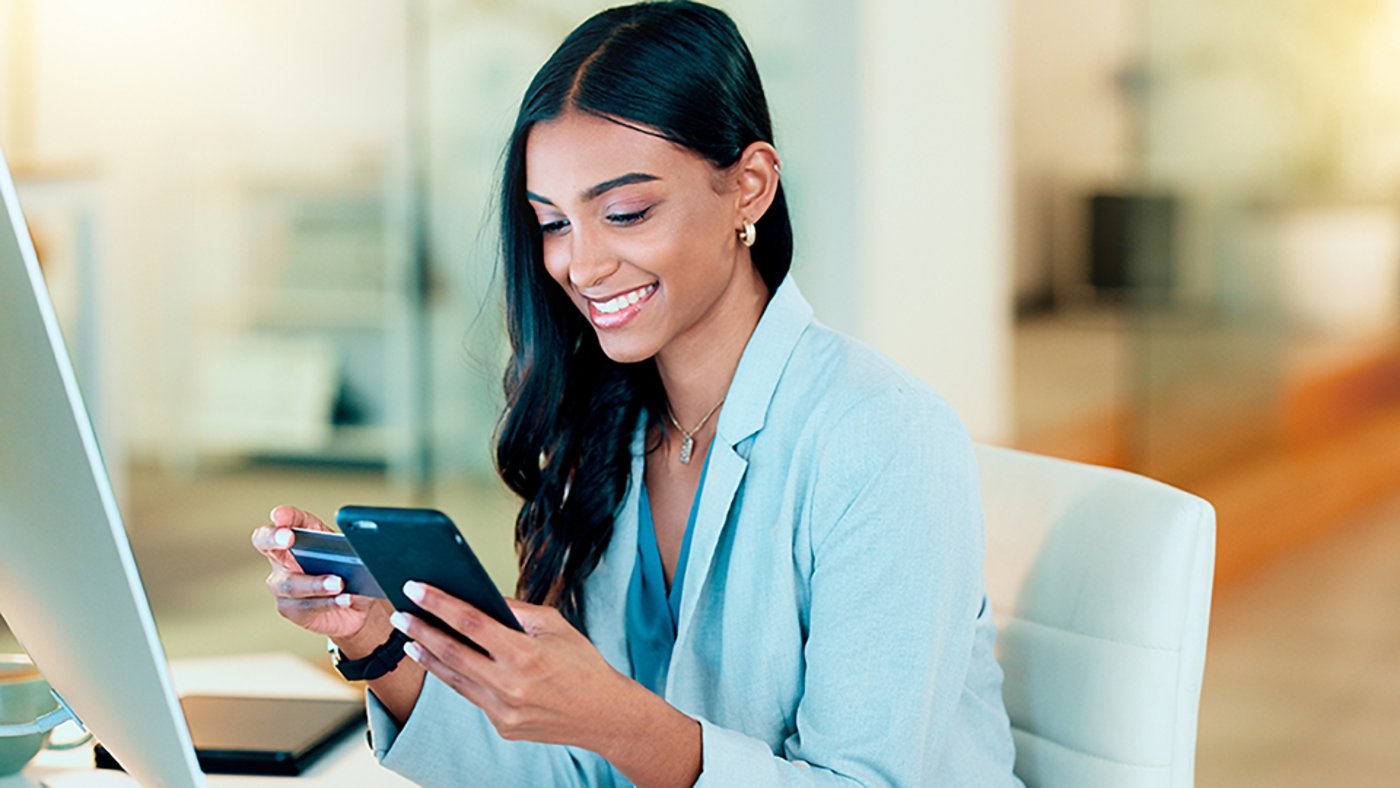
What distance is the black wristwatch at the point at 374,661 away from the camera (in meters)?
1.18

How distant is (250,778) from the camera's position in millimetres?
1218

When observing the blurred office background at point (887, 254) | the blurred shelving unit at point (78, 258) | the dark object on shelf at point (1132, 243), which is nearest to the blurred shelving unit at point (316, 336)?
the blurred office background at point (887, 254)

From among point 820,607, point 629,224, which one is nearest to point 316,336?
point 629,224

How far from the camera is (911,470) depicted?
3.82 feet

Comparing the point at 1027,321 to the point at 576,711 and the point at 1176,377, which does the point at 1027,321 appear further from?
the point at 576,711

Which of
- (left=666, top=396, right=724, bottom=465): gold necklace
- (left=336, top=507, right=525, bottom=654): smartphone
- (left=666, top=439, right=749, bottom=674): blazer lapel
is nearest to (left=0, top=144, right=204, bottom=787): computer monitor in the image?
(left=336, top=507, right=525, bottom=654): smartphone

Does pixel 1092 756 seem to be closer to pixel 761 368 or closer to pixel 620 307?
pixel 761 368

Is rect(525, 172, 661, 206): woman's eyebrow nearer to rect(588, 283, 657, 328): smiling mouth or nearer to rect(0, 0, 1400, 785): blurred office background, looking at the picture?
rect(588, 283, 657, 328): smiling mouth

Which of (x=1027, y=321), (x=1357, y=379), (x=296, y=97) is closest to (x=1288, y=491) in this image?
(x=1357, y=379)

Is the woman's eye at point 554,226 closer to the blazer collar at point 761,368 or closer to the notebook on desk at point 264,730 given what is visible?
the blazer collar at point 761,368

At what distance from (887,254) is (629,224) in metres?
2.49

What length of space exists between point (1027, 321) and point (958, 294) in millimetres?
284

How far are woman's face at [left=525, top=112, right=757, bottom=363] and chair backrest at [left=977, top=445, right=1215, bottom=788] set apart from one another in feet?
1.06

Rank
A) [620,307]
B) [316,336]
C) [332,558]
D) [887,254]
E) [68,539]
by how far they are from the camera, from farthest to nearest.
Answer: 1. [316,336]
2. [887,254]
3. [620,307]
4. [332,558]
5. [68,539]
